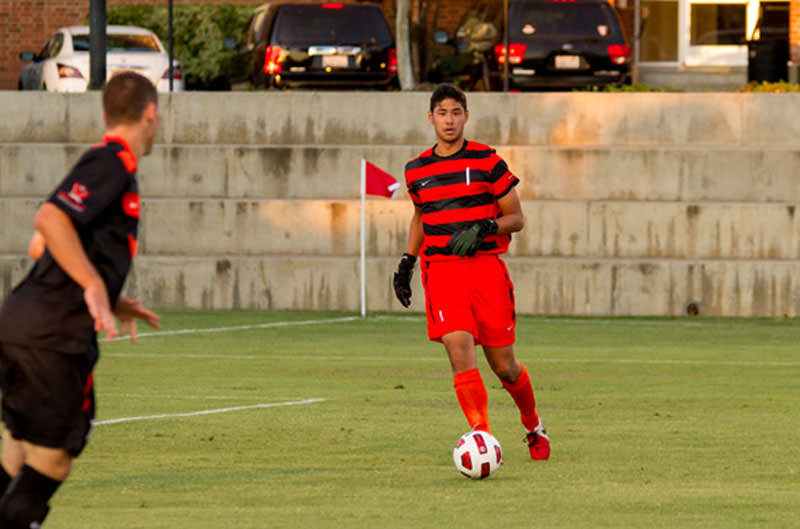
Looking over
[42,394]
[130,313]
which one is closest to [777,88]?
[130,313]

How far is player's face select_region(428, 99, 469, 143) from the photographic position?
9359mm

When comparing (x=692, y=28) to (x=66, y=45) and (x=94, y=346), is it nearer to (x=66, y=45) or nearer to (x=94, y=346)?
(x=66, y=45)

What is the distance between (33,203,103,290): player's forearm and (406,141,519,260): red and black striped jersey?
3.79m

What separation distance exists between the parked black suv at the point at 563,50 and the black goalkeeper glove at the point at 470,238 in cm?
1963

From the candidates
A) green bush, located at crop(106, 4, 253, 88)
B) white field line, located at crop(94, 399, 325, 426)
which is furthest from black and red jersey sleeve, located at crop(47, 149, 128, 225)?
green bush, located at crop(106, 4, 253, 88)

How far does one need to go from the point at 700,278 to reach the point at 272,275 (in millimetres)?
5543

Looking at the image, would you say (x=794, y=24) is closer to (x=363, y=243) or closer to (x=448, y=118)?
(x=363, y=243)

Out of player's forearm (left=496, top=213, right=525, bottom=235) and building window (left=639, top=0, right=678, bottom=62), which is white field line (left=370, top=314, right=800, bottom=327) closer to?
player's forearm (left=496, top=213, right=525, bottom=235)

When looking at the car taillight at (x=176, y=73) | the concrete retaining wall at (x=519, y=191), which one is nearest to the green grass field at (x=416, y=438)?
the concrete retaining wall at (x=519, y=191)

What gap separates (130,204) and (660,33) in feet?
112

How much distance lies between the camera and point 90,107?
A: 84.4 ft

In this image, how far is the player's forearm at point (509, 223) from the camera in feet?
31.3

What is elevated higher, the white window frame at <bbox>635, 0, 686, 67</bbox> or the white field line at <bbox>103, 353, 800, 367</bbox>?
the white window frame at <bbox>635, 0, 686, 67</bbox>

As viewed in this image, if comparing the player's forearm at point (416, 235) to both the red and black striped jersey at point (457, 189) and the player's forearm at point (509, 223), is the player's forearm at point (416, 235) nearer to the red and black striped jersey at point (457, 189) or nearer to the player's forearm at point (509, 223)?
the red and black striped jersey at point (457, 189)
